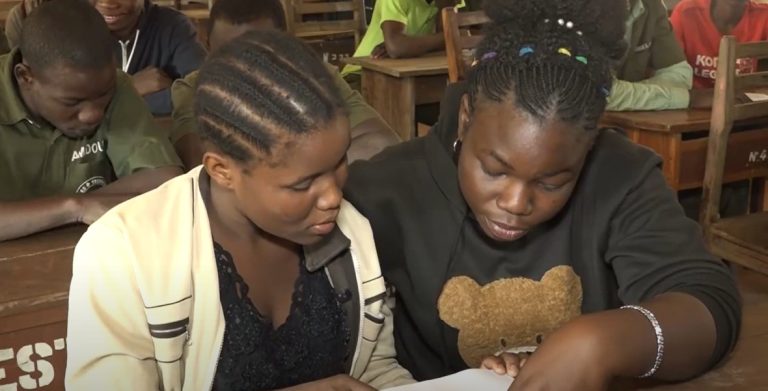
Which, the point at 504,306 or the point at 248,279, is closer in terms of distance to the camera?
the point at 248,279

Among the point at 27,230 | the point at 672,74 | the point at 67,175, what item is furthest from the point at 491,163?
the point at 672,74

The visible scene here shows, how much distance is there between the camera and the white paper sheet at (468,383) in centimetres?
105

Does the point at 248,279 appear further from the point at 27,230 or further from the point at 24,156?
the point at 24,156

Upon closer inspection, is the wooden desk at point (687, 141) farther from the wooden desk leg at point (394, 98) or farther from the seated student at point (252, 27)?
the wooden desk leg at point (394, 98)

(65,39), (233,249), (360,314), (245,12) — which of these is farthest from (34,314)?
(245,12)

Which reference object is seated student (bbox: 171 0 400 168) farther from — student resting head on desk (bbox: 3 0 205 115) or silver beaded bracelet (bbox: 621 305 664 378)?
silver beaded bracelet (bbox: 621 305 664 378)

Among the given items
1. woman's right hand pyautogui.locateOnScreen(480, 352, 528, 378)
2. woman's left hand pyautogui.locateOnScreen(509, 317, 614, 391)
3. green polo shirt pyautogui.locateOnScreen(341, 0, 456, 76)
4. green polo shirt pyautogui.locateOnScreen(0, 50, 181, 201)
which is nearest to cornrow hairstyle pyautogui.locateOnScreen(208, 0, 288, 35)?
green polo shirt pyautogui.locateOnScreen(0, 50, 181, 201)

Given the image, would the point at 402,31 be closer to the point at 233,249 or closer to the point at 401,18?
the point at 401,18

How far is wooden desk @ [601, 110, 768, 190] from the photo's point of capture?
106 inches

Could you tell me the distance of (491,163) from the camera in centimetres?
110

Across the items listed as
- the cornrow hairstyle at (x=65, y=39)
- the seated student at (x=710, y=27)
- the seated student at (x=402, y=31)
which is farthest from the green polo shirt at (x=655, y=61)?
the cornrow hairstyle at (x=65, y=39)

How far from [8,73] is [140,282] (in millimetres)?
998

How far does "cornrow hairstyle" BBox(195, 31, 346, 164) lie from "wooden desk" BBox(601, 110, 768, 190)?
69.8 inches

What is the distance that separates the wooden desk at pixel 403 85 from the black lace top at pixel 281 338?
2590 mm
